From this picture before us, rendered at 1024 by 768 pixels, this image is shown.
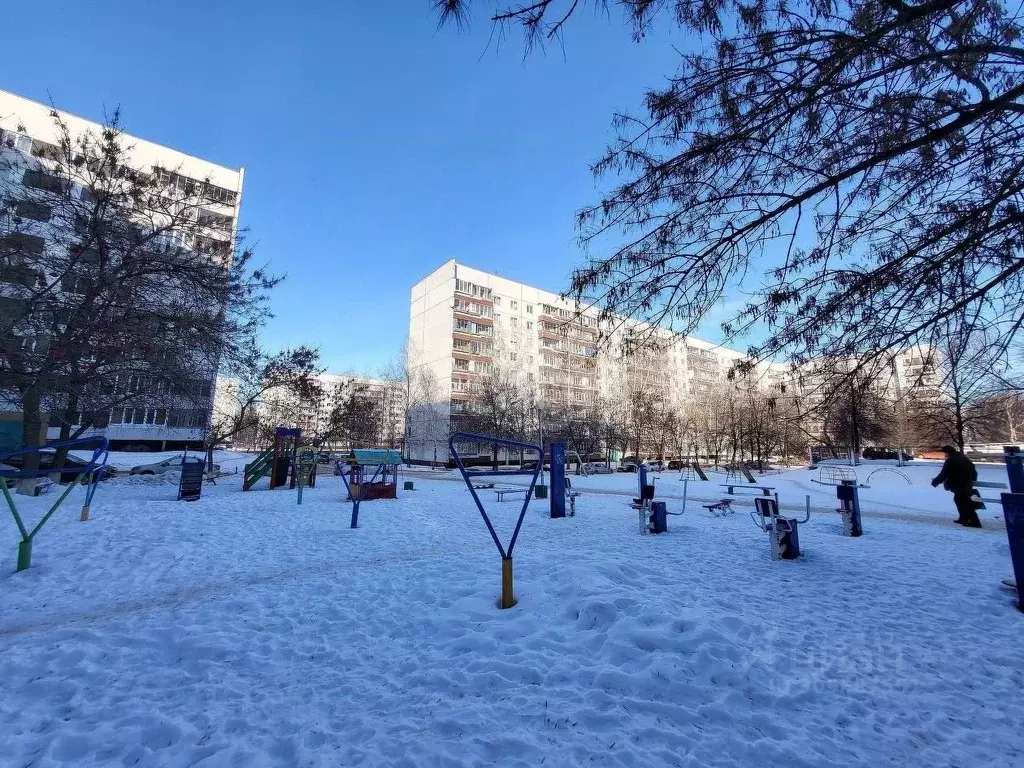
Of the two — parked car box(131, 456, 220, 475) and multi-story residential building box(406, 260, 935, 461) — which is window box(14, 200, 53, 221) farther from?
multi-story residential building box(406, 260, 935, 461)

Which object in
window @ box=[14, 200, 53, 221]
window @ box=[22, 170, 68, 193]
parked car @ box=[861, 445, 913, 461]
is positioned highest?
window @ box=[22, 170, 68, 193]

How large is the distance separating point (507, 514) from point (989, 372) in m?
10.2

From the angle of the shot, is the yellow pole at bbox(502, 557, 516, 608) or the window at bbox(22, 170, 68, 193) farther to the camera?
the window at bbox(22, 170, 68, 193)

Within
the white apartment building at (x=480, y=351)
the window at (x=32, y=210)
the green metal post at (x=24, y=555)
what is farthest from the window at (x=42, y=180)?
the white apartment building at (x=480, y=351)

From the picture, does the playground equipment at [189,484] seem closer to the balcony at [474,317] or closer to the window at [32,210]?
the window at [32,210]

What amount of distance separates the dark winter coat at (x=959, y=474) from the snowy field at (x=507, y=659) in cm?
348

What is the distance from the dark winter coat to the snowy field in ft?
11.4

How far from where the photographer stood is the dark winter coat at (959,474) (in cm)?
1019

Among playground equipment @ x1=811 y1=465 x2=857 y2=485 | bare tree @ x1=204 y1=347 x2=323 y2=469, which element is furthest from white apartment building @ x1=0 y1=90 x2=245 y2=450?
playground equipment @ x1=811 y1=465 x2=857 y2=485

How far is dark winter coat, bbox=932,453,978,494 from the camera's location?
1019cm

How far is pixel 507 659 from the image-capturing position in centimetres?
363

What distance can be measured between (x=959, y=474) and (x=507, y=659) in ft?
40.4

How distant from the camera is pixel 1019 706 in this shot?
2.98m

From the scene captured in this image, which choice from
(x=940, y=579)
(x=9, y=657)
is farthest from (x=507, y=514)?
(x=9, y=657)
